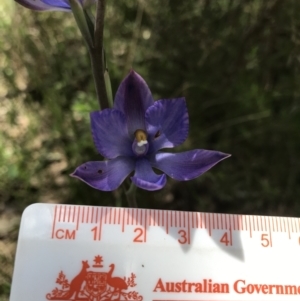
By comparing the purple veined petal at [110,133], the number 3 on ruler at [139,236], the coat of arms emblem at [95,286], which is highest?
the purple veined petal at [110,133]

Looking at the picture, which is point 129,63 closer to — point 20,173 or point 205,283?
point 20,173

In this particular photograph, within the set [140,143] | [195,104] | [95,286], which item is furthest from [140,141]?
[195,104]

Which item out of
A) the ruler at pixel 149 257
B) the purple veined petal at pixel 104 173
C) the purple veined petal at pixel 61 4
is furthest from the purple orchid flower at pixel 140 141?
the purple veined petal at pixel 61 4

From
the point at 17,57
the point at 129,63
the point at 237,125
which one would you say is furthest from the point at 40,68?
the point at 237,125

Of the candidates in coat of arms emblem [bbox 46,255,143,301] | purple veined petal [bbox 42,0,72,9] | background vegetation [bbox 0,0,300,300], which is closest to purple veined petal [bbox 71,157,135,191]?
coat of arms emblem [bbox 46,255,143,301]

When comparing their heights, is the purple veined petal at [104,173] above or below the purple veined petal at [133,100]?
below

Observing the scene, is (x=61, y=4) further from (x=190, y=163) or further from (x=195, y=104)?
(x=195, y=104)

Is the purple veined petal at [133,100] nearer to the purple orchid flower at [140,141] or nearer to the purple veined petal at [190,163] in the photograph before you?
the purple orchid flower at [140,141]
